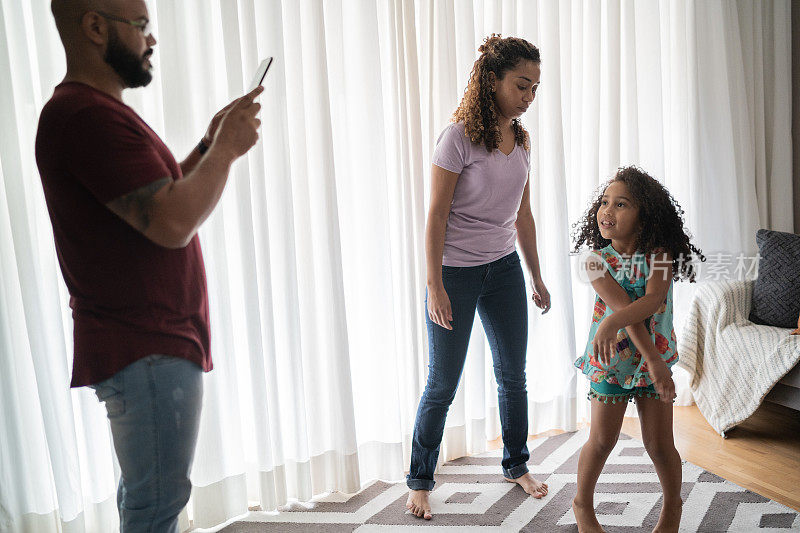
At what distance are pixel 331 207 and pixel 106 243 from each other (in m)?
1.11

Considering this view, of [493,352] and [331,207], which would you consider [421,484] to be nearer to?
[493,352]

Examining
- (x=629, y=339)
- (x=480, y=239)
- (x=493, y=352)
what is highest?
(x=480, y=239)

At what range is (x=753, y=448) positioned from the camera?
2377 millimetres

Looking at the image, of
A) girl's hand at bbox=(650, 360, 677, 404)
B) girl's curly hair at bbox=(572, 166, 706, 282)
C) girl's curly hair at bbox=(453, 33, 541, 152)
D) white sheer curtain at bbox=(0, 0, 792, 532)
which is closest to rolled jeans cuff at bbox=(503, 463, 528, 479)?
white sheer curtain at bbox=(0, 0, 792, 532)

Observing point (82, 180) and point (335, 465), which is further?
point (335, 465)

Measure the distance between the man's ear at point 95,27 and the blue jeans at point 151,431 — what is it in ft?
1.67

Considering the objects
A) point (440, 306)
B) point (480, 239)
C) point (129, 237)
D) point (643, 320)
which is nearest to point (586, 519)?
point (643, 320)

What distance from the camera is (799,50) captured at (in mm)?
3127

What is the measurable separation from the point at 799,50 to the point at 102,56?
3.39m

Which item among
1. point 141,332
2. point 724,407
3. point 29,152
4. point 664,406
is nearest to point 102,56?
point 141,332

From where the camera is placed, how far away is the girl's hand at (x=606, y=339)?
1519 mm

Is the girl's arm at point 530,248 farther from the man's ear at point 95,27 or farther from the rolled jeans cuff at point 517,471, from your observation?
the man's ear at point 95,27

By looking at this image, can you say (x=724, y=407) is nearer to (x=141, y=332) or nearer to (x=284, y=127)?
(x=284, y=127)

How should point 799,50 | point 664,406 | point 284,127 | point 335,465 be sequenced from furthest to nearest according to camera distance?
point 799,50 → point 335,465 → point 284,127 → point 664,406
